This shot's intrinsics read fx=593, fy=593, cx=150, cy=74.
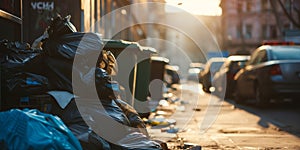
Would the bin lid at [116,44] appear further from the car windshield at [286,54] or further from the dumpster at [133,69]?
the car windshield at [286,54]

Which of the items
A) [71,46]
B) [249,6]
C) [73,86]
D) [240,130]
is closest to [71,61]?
[71,46]

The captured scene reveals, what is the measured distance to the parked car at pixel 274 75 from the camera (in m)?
12.7

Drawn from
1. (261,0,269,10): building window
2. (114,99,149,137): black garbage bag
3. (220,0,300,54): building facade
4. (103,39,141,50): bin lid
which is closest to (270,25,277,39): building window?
(220,0,300,54): building facade

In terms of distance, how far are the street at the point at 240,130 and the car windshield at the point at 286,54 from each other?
1.13m

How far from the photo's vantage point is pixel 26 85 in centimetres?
530

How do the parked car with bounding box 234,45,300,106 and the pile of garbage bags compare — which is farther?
the parked car with bounding box 234,45,300,106

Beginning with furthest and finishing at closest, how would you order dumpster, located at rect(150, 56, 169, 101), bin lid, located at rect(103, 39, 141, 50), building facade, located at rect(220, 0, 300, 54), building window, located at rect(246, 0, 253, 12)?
building facade, located at rect(220, 0, 300, 54) → building window, located at rect(246, 0, 253, 12) → dumpster, located at rect(150, 56, 169, 101) → bin lid, located at rect(103, 39, 141, 50)

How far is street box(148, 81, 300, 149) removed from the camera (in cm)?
756

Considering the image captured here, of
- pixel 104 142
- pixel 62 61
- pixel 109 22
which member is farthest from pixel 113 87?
pixel 109 22

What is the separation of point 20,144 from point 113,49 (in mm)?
4847

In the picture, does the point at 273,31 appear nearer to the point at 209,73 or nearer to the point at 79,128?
the point at 209,73

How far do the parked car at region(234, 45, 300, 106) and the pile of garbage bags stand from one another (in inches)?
292

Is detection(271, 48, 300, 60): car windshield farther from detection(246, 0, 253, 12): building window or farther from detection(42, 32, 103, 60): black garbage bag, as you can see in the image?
detection(246, 0, 253, 12): building window

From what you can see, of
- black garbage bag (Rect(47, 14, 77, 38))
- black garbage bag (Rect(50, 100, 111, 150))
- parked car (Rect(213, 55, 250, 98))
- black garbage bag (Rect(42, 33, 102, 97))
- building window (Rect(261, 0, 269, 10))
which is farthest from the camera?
building window (Rect(261, 0, 269, 10))
